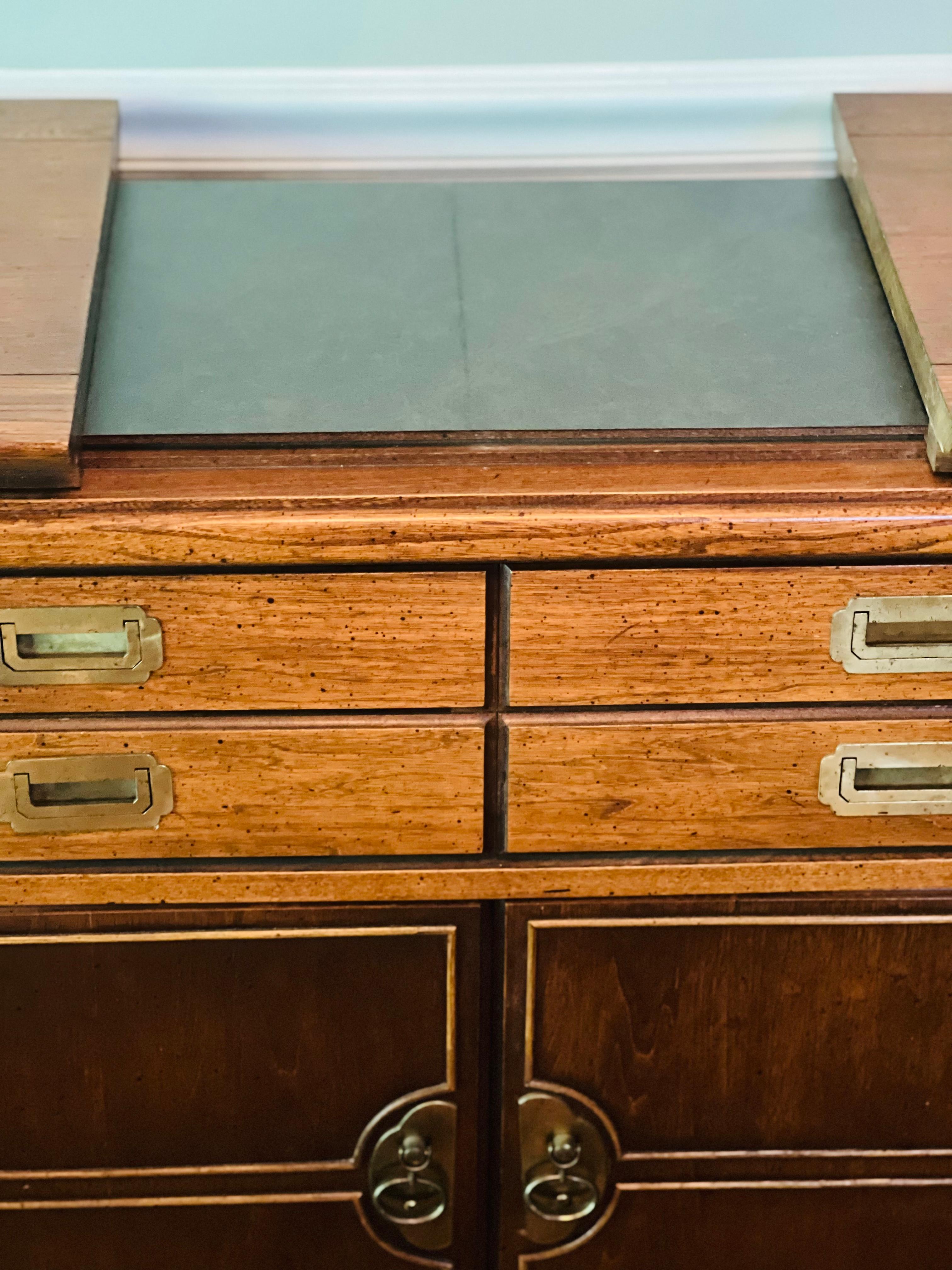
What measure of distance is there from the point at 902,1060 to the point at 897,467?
15.7 inches

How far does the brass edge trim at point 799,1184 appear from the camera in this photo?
0.88 meters

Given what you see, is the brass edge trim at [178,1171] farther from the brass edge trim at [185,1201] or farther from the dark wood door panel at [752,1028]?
the dark wood door panel at [752,1028]

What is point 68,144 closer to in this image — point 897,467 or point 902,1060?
point 897,467

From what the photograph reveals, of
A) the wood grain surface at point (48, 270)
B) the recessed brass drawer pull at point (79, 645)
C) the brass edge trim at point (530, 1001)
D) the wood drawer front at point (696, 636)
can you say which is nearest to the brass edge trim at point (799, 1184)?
the brass edge trim at point (530, 1001)

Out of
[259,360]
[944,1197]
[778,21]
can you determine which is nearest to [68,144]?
[259,360]

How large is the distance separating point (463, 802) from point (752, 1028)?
25 centimetres

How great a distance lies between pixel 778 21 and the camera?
99 cm

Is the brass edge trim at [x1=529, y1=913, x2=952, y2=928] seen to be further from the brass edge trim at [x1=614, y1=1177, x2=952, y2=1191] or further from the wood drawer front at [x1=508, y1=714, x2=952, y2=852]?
the brass edge trim at [x1=614, y1=1177, x2=952, y2=1191]

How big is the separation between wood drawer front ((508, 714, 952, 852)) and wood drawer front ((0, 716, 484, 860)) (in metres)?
0.04

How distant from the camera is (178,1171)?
86 cm

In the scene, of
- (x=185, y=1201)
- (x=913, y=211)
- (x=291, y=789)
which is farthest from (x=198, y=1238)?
(x=913, y=211)

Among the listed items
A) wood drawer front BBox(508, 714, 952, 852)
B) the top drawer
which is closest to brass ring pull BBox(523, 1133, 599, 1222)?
wood drawer front BBox(508, 714, 952, 852)

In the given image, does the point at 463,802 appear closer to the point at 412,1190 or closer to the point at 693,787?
the point at 693,787

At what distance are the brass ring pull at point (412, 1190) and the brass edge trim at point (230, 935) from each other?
159mm
